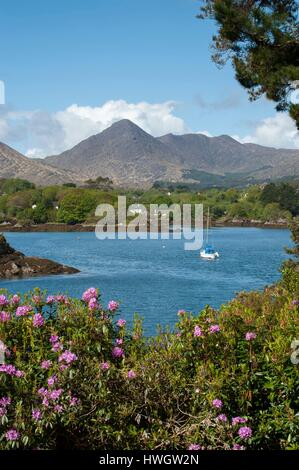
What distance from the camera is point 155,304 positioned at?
36.6 metres

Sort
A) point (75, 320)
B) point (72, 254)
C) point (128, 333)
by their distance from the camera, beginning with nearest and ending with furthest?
point (75, 320) → point (128, 333) → point (72, 254)

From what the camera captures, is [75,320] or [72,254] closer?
[75,320]

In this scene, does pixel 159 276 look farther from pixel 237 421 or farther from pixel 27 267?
pixel 237 421

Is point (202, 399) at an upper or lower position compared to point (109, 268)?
upper

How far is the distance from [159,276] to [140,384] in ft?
152

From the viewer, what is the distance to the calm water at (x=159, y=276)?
123 feet

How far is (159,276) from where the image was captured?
2035 inches

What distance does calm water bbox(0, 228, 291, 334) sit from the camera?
3745cm

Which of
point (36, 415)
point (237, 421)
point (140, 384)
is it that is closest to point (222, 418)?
point (237, 421)

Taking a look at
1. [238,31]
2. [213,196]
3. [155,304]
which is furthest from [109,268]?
[213,196]

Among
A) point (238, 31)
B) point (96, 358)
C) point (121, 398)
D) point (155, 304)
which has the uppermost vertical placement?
point (238, 31)

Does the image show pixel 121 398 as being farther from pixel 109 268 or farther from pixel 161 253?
pixel 161 253

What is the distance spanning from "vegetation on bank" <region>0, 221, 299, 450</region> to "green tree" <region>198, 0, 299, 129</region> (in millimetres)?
8038

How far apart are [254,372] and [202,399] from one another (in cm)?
51
